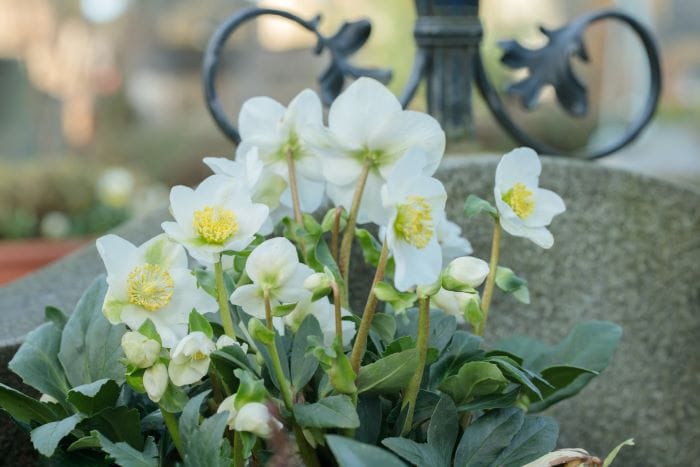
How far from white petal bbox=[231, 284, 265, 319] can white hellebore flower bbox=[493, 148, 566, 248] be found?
21cm

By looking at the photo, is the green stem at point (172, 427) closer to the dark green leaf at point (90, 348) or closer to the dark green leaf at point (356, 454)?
the dark green leaf at point (90, 348)

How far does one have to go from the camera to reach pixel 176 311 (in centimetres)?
79

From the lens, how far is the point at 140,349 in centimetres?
74

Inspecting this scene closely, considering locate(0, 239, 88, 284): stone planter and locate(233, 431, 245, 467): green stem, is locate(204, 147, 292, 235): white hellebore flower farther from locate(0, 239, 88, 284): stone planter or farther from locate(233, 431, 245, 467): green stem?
locate(0, 239, 88, 284): stone planter

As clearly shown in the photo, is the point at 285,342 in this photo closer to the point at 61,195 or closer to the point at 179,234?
the point at 179,234

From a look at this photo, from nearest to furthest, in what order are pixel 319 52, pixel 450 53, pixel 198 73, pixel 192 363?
pixel 192 363
pixel 319 52
pixel 450 53
pixel 198 73

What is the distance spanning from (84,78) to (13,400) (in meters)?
8.89

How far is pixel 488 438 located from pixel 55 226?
3.14m

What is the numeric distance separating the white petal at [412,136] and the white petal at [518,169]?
0.06 meters

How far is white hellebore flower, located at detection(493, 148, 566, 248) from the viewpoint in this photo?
808 millimetres

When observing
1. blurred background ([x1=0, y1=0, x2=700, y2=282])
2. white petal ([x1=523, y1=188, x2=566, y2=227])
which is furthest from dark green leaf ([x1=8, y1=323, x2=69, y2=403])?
blurred background ([x1=0, y1=0, x2=700, y2=282])

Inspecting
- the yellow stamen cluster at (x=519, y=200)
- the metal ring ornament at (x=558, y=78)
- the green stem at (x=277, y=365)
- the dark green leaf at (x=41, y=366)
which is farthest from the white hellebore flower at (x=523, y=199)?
the metal ring ornament at (x=558, y=78)

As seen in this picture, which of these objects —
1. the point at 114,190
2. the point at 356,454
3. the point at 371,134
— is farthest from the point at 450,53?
the point at 114,190

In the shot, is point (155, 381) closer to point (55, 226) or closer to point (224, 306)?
point (224, 306)
